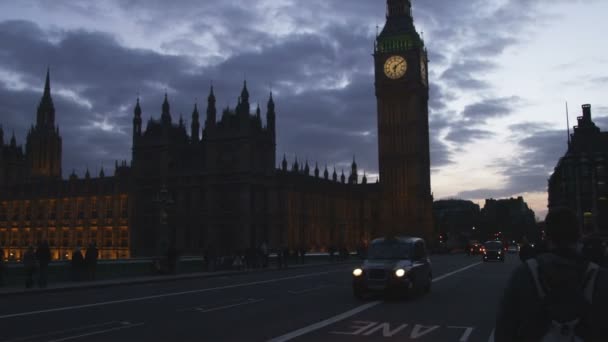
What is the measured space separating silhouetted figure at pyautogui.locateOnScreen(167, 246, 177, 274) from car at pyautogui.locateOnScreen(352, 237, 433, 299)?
712 inches

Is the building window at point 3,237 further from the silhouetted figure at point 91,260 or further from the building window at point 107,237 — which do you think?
the silhouetted figure at point 91,260

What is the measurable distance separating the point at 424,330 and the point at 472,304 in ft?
20.6

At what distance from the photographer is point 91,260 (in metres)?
30.6

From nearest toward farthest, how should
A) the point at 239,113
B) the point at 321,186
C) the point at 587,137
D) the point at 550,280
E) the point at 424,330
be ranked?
the point at 550,280 → the point at 424,330 → the point at 239,113 → the point at 587,137 → the point at 321,186

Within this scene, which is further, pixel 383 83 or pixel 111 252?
pixel 383 83

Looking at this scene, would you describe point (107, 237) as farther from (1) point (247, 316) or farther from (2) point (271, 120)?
(1) point (247, 316)

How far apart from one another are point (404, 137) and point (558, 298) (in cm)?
11495

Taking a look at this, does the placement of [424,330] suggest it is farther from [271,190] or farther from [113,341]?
[271,190]

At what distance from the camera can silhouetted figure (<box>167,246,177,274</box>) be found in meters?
36.8

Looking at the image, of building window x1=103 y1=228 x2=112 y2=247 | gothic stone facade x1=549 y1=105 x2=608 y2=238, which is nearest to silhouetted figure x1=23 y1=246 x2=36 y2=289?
building window x1=103 y1=228 x2=112 y2=247

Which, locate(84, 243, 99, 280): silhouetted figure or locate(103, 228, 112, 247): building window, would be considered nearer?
locate(84, 243, 99, 280): silhouetted figure

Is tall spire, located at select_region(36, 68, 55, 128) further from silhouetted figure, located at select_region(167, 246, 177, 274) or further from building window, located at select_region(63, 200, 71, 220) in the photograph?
silhouetted figure, located at select_region(167, 246, 177, 274)

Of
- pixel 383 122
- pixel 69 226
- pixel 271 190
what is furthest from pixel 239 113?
pixel 383 122

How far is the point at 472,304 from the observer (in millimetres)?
19344
